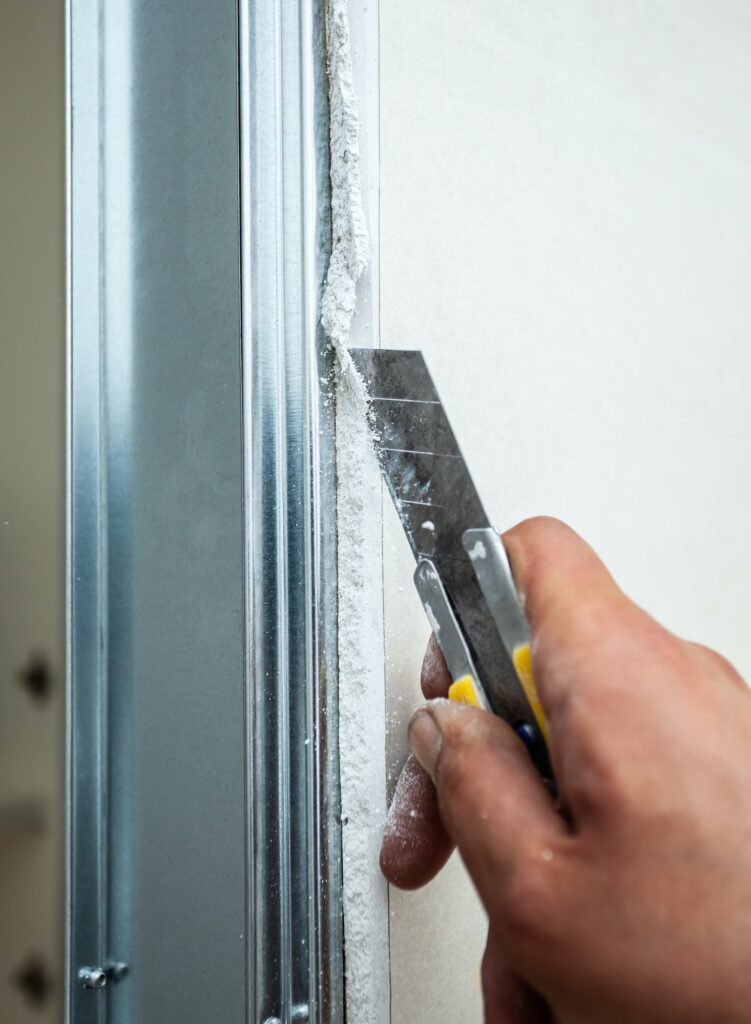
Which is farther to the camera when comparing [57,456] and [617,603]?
[57,456]

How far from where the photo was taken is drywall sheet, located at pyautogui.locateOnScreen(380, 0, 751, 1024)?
1.90ft

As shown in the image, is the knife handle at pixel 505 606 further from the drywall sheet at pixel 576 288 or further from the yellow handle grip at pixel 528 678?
the drywall sheet at pixel 576 288

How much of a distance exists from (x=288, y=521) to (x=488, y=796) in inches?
9.0

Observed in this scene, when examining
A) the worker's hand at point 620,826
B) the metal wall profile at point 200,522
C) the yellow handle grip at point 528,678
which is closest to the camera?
the worker's hand at point 620,826

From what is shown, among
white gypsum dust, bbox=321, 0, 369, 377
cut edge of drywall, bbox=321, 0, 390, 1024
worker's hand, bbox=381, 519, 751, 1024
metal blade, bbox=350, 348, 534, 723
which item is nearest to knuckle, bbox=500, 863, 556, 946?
worker's hand, bbox=381, 519, 751, 1024

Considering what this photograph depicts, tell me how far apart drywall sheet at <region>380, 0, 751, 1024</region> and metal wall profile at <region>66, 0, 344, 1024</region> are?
0.06m

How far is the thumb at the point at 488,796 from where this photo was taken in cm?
34

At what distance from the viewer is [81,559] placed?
589 mm

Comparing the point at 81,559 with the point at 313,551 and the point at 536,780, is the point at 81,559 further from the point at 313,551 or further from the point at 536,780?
the point at 536,780

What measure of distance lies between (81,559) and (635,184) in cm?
64

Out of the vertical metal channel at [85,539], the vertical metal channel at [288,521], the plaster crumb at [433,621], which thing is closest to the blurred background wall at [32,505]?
the vertical metal channel at [85,539]

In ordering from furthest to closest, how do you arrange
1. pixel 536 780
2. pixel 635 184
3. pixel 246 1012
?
pixel 635 184
pixel 246 1012
pixel 536 780

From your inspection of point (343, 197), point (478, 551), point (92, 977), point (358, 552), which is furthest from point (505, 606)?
point (92, 977)

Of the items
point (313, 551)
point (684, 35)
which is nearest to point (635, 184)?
point (684, 35)
